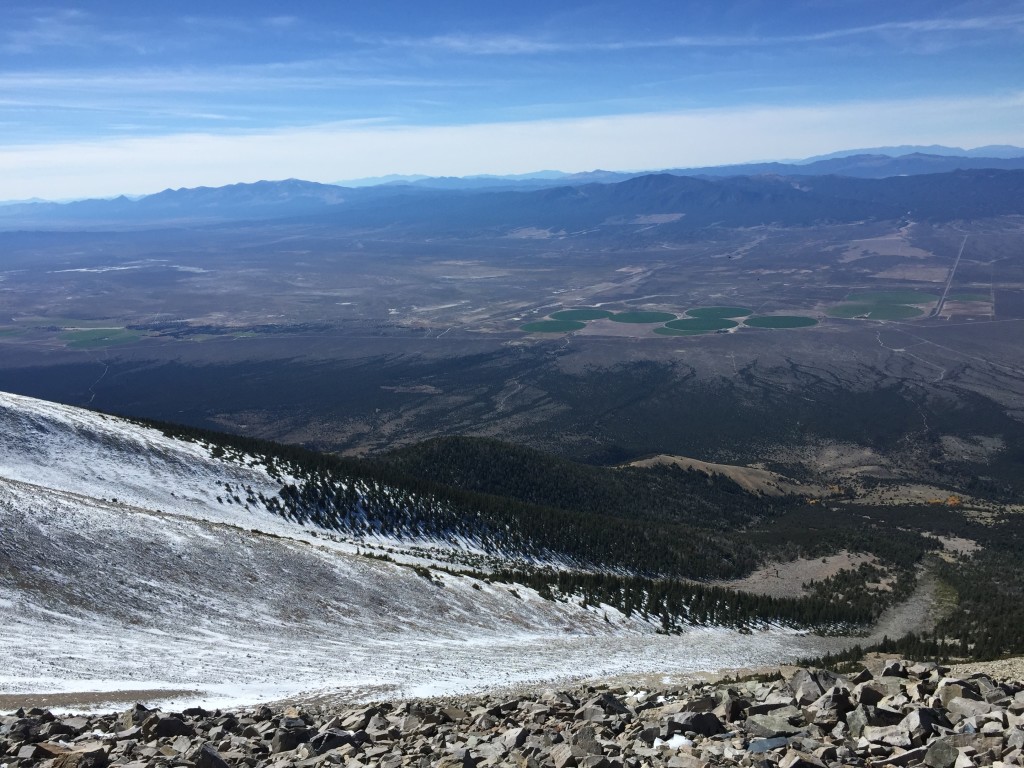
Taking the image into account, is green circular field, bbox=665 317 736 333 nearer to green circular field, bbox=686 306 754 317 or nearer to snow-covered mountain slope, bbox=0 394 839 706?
green circular field, bbox=686 306 754 317

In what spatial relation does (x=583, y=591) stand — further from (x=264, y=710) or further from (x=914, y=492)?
(x=914, y=492)

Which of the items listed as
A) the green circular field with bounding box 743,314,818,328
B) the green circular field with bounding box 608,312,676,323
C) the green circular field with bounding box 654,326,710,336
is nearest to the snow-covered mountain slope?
the green circular field with bounding box 654,326,710,336

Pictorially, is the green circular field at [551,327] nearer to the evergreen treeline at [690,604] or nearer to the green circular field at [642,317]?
the green circular field at [642,317]

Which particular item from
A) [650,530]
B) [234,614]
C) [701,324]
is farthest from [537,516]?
[701,324]

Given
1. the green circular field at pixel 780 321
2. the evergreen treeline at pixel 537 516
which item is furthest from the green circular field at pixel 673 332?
the evergreen treeline at pixel 537 516

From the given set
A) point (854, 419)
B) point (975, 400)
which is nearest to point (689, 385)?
point (854, 419)

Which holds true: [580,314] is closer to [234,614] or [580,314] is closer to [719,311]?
[719,311]
